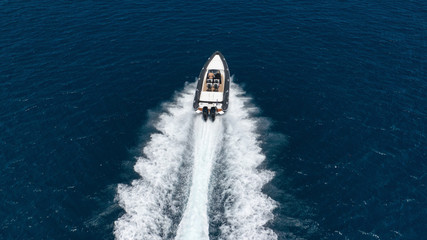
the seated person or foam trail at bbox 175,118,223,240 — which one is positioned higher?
the seated person

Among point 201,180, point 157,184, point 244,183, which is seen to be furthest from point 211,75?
point 157,184

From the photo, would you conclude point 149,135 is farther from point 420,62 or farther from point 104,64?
point 420,62

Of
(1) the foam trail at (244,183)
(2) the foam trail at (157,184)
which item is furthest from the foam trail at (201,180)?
(1) the foam trail at (244,183)

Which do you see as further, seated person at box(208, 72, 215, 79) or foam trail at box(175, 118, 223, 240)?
seated person at box(208, 72, 215, 79)

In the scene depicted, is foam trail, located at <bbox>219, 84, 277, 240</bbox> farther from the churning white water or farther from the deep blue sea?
the deep blue sea

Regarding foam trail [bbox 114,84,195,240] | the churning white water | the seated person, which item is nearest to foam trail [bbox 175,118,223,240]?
the churning white water

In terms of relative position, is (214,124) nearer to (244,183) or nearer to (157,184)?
(244,183)

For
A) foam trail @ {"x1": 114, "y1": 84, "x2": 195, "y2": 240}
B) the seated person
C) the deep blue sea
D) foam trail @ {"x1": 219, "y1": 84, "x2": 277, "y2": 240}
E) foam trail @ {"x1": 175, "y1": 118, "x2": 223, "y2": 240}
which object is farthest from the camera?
the seated person
